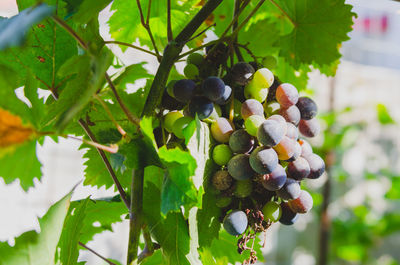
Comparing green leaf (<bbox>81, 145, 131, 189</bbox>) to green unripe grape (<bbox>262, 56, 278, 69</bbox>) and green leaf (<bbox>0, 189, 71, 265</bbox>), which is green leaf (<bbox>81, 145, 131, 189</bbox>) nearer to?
green leaf (<bbox>0, 189, 71, 265</bbox>)

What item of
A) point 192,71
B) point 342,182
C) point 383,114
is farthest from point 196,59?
point 342,182

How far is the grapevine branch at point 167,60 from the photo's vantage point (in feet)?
1.38

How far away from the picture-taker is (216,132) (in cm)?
41

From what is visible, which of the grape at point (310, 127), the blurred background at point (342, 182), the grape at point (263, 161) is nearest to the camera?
the grape at point (263, 161)

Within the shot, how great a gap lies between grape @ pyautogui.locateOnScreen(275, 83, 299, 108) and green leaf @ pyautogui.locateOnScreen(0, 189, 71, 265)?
256 millimetres

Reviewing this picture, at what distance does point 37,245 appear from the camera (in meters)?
0.40

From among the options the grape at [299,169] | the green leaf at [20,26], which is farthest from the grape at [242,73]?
the green leaf at [20,26]

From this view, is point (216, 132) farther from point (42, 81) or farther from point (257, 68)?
point (42, 81)

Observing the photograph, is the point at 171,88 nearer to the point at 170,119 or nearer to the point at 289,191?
the point at 170,119

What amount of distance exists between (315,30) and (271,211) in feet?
0.86

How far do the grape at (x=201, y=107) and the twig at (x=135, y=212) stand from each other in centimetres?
8

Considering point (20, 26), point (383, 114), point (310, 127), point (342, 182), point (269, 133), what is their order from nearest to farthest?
1. point (20, 26)
2. point (269, 133)
3. point (310, 127)
4. point (383, 114)
5. point (342, 182)

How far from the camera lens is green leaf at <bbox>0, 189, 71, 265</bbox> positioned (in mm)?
398

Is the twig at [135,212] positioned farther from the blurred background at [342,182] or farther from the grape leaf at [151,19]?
the blurred background at [342,182]
